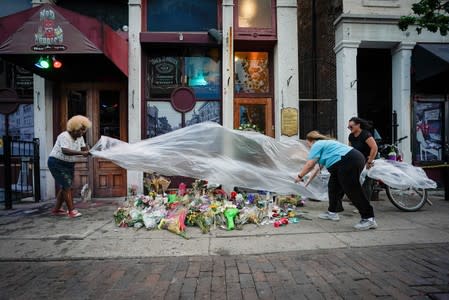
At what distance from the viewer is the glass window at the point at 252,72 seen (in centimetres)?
869

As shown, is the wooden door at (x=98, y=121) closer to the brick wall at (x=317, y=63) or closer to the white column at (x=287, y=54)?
the white column at (x=287, y=54)

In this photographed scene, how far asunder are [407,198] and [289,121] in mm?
3175

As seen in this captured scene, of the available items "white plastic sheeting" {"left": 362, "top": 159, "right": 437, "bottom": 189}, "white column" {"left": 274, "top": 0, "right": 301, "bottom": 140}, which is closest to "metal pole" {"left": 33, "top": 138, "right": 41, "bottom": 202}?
"white column" {"left": 274, "top": 0, "right": 301, "bottom": 140}

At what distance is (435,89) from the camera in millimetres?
8516

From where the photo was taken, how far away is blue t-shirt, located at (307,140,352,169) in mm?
5035

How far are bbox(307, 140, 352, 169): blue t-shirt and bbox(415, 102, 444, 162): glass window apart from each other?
468 centimetres

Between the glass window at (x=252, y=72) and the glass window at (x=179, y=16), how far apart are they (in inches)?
46.6

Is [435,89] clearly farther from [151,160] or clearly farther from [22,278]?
[22,278]

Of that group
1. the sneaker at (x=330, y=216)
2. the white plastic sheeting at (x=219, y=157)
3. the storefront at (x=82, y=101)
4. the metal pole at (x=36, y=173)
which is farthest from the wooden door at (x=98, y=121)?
the sneaker at (x=330, y=216)

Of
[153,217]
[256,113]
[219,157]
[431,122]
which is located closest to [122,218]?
[153,217]

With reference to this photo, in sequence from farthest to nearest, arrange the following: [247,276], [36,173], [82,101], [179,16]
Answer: [179,16] < [82,101] < [36,173] < [247,276]

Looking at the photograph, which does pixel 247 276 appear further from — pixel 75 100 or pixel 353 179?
pixel 75 100

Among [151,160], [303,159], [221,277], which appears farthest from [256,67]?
[221,277]

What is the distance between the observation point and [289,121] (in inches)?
321
